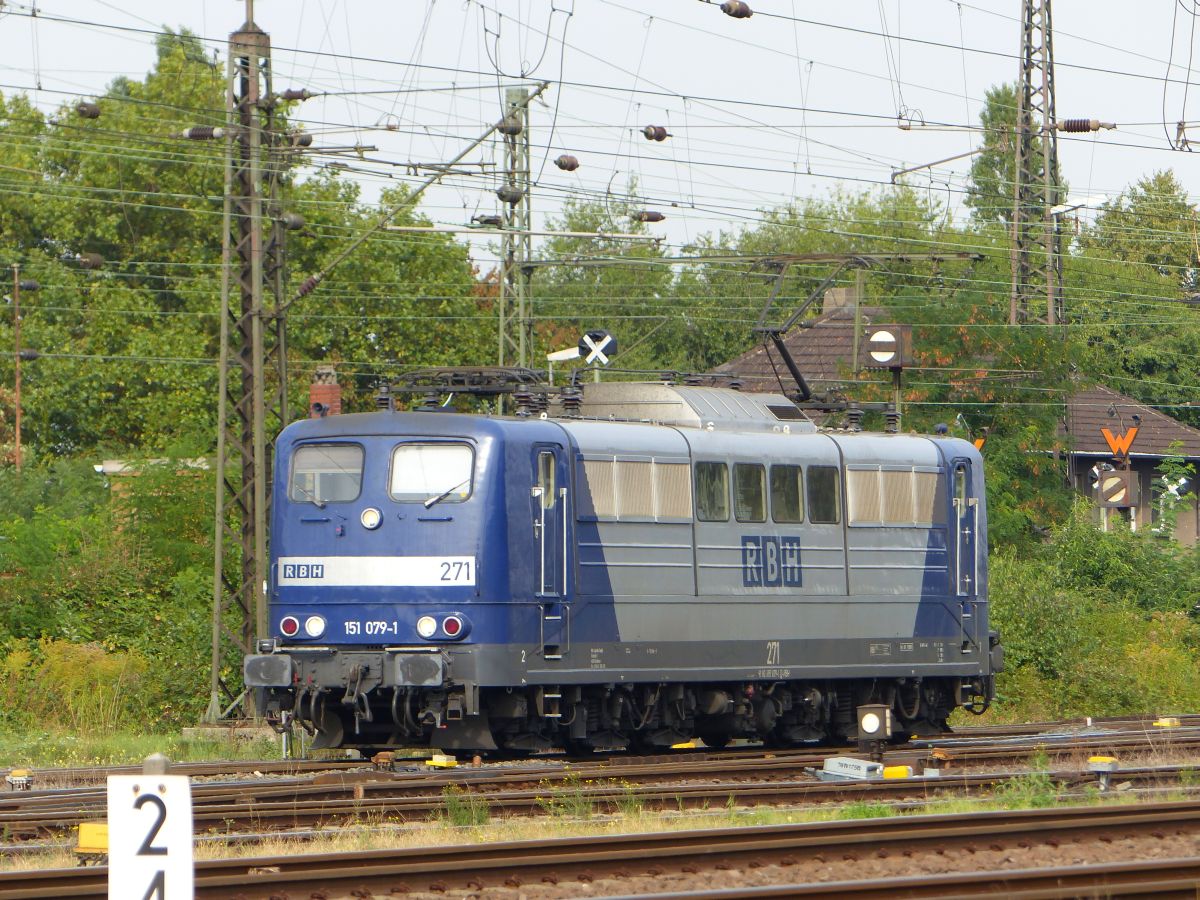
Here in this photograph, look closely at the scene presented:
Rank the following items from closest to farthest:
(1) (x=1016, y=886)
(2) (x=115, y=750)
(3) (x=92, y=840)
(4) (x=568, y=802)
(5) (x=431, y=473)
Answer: (1) (x=1016, y=886), (3) (x=92, y=840), (4) (x=568, y=802), (5) (x=431, y=473), (2) (x=115, y=750)

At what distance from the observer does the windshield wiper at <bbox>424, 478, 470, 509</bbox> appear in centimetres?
1731

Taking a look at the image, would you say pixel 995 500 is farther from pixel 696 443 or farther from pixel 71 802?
pixel 71 802

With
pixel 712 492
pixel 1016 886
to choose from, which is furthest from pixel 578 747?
pixel 1016 886

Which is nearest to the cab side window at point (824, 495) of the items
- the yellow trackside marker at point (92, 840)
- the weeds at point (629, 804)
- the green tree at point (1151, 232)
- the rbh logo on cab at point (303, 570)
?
the rbh logo on cab at point (303, 570)

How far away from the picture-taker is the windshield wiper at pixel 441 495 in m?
17.3

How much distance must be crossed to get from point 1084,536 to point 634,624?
50.0 ft

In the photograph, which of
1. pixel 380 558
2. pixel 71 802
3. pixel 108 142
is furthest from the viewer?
pixel 108 142

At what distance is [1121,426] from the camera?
49.6 m

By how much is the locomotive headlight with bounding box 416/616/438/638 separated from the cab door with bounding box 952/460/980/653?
7300 mm

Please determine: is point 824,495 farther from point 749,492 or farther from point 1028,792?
point 1028,792

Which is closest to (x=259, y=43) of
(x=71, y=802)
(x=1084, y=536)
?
(x=71, y=802)

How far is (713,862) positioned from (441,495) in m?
6.84

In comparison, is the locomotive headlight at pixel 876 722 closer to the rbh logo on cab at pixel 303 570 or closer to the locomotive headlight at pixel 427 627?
the locomotive headlight at pixel 427 627

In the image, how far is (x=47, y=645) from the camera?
2614 cm
